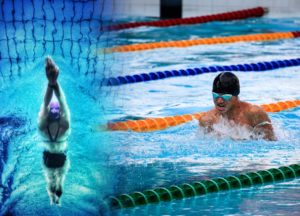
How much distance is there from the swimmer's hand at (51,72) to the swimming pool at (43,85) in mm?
27

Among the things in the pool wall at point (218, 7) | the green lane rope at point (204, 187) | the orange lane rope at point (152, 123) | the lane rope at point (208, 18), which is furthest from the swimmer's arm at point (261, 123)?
the pool wall at point (218, 7)

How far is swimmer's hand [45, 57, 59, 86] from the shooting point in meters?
2.39

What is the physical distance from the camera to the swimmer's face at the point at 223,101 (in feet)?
14.9

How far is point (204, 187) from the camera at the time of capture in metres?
3.74

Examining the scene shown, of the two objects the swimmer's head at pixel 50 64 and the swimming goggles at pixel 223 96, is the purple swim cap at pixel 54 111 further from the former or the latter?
the swimming goggles at pixel 223 96

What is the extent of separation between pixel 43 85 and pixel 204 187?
1536 millimetres

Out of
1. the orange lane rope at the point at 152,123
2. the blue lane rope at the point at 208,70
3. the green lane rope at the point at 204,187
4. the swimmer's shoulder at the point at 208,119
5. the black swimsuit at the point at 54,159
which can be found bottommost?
the orange lane rope at the point at 152,123

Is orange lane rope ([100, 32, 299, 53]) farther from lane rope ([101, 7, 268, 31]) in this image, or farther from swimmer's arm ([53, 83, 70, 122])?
swimmer's arm ([53, 83, 70, 122])

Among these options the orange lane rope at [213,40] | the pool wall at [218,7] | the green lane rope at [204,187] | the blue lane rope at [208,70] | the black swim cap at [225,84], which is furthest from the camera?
the pool wall at [218,7]

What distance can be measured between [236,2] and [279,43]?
2100 millimetres

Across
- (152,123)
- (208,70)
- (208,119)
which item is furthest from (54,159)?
(208,70)

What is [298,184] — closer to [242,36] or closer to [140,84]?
[140,84]

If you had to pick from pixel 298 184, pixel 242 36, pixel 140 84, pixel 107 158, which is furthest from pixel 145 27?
pixel 107 158

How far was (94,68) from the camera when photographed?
249 centimetres
